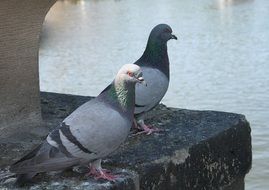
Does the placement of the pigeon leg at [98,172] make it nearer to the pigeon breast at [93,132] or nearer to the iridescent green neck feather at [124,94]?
the pigeon breast at [93,132]

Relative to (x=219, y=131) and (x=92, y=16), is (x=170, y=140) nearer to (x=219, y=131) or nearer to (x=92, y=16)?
(x=219, y=131)

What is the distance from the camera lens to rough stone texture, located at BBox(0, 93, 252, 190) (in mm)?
3592

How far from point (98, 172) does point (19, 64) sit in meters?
1.46

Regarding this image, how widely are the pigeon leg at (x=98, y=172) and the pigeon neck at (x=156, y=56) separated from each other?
39.3 inches

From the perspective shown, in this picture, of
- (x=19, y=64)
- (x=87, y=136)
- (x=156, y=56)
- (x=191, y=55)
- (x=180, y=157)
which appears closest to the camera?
(x=87, y=136)

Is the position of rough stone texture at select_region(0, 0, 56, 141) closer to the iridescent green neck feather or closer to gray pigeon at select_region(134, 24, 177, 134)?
gray pigeon at select_region(134, 24, 177, 134)

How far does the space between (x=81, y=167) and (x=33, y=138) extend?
911 millimetres

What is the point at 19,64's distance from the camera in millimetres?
4691

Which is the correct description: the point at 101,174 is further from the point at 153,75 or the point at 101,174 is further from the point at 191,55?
the point at 191,55

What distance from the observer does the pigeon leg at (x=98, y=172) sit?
11.5 ft

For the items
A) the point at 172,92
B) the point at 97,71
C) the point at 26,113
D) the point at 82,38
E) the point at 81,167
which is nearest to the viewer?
the point at 81,167

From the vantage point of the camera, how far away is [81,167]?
3693 millimetres

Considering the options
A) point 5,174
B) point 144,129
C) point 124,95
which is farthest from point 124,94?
point 144,129

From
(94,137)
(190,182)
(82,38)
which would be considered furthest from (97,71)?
(94,137)
